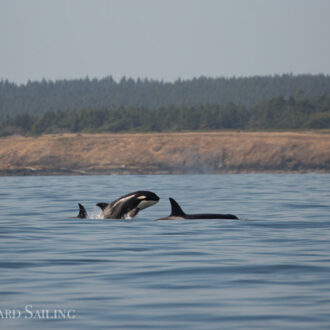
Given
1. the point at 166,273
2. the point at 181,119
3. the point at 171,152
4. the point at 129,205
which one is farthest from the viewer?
the point at 181,119

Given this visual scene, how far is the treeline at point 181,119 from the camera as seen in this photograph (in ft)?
568

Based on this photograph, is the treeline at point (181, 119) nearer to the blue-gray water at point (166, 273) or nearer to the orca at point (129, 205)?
the orca at point (129, 205)

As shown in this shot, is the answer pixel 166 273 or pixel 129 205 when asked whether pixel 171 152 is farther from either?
pixel 166 273

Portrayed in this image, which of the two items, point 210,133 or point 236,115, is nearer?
point 210,133

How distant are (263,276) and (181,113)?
161158mm

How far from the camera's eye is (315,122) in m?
162

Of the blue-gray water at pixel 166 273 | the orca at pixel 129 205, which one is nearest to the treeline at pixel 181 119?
the orca at pixel 129 205

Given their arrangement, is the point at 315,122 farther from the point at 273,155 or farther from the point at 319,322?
the point at 319,322

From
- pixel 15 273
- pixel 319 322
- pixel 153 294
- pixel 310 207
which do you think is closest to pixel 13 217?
pixel 310 207

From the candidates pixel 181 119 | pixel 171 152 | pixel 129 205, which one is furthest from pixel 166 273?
pixel 181 119

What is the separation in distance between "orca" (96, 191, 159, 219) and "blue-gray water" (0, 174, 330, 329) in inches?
22.6

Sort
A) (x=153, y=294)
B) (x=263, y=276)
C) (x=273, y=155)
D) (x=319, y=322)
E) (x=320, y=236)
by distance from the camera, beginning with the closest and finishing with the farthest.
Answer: (x=319, y=322)
(x=153, y=294)
(x=263, y=276)
(x=320, y=236)
(x=273, y=155)

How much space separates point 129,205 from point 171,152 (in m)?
115

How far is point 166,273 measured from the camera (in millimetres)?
19516
